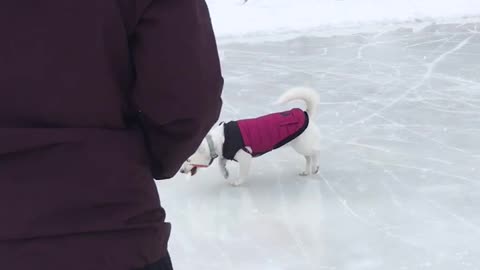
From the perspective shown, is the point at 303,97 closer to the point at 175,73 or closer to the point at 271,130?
the point at 271,130

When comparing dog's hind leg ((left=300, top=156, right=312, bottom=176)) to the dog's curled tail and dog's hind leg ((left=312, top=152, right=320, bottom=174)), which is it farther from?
the dog's curled tail

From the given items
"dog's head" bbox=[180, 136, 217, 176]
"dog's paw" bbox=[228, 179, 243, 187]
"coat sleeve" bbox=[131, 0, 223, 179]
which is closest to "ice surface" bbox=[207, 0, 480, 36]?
"dog's paw" bbox=[228, 179, 243, 187]

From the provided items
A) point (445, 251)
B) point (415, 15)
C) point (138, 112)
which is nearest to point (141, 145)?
point (138, 112)

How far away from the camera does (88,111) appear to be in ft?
2.92

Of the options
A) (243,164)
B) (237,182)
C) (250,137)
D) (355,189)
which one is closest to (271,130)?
(250,137)

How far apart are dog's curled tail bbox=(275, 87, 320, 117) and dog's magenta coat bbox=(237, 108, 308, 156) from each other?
66 mm

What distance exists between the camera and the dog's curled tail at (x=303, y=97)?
324 centimetres

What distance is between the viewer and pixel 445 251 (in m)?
2.62

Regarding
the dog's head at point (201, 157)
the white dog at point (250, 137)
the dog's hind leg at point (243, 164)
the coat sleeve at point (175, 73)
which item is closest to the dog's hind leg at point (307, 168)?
the white dog at point (250, 137)

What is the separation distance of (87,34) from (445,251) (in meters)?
2.06

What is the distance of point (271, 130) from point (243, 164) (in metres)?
0.21

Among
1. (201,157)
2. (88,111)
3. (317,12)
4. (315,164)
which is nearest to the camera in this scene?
(88,111)

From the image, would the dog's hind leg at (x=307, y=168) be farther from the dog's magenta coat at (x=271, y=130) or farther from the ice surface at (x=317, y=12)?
the ice surface at (x=317, y=12)

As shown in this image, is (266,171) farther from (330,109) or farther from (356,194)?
(330,109)
